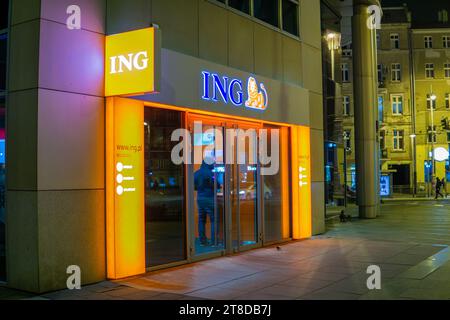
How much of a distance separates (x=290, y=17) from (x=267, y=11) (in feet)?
4.29

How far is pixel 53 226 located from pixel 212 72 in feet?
14.8

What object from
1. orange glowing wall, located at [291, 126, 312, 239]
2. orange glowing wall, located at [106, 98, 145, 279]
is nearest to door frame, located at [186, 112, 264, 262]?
orange glowing wall, located at [106, 98, 145, 279]

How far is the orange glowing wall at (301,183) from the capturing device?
13.9 m

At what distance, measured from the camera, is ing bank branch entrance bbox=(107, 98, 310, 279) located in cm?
880

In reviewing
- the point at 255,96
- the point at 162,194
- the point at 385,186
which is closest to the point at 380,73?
the point at 385,186

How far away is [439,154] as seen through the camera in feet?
139

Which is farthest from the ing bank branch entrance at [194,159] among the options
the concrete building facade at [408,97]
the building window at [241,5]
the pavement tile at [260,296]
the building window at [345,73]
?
the building window at [345,73]

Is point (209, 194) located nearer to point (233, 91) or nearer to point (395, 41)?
point (233, 91)

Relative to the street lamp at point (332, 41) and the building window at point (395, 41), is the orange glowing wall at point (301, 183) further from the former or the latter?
the building window at point (395, 41)

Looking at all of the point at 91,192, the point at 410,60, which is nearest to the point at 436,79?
the point at 410,60

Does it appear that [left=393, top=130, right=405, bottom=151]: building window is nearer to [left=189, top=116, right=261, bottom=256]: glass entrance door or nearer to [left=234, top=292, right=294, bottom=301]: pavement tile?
[left=189, top=116, right=261, bottom=256]: glass entrance door

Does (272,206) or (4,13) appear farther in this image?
(272,206)

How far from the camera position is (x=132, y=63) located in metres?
8.29

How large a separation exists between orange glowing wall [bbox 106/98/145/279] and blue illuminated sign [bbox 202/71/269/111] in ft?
6.10
